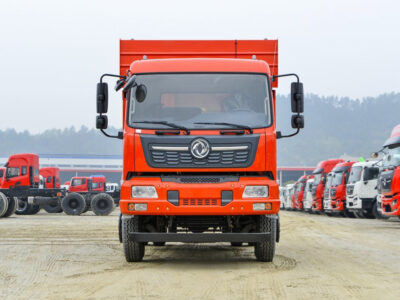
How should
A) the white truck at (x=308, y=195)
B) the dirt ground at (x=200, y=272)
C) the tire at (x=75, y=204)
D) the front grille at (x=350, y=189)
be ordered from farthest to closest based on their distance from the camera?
the white truck at (x=308, y=195), the tire at (x=75, y=204), the front grille at (x=350, y=189), the dirt ground at (x=200, y=272)

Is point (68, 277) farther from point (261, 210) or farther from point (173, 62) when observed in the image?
point (173, 62)

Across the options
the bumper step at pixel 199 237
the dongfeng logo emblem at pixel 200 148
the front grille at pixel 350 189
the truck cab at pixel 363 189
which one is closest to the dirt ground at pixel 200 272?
the bumper step at pixel 199 237

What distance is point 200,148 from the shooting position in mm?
9172

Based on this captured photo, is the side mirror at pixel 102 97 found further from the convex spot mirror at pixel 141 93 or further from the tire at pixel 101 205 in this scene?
the tire at pixel 101 205

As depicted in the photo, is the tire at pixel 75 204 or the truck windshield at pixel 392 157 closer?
the truck windshield at pixel 392 157

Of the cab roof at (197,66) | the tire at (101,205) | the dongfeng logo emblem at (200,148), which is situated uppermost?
the cab roof at (197,66)

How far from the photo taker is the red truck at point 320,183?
123 ft

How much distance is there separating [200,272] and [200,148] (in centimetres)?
155

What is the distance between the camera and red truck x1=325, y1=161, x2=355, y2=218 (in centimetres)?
3234

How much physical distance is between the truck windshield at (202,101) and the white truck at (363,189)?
1877cm

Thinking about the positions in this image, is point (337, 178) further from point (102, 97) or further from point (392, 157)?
point (102, 97)

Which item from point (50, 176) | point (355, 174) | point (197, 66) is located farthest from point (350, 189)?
point (197, 66)

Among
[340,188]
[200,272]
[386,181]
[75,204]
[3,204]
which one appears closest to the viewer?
[200,272]

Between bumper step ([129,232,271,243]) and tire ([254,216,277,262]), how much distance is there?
11cm
